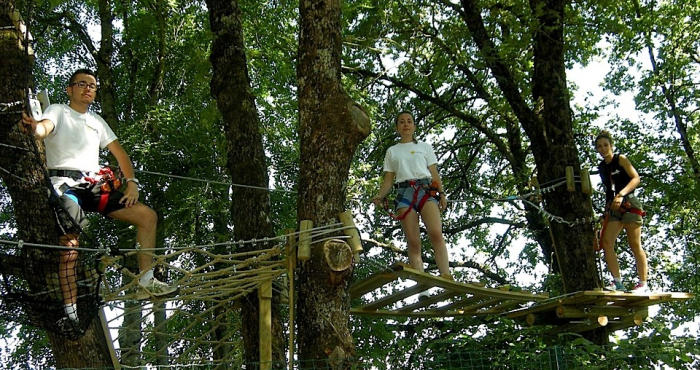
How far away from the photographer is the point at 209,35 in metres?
6.22

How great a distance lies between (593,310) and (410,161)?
2057 mm

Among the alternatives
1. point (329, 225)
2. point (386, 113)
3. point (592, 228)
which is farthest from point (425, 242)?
point (329, 225)

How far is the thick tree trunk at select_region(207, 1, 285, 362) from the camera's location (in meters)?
5.71

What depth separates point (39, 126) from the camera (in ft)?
13.5

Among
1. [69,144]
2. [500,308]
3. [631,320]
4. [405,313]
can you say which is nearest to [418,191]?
[405,313]

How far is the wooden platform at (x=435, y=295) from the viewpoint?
4.89 meters

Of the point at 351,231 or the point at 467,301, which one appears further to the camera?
the point at 467,301

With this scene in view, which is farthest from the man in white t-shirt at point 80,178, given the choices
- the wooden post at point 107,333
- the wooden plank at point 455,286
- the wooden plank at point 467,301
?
the wooden plank at point 467,301

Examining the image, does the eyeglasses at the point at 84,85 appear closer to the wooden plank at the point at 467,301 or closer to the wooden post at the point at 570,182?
the wooden plank at the point at 467,301

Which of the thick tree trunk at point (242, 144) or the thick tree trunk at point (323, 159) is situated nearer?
Result: the thick tree trunk at point (323, 159)

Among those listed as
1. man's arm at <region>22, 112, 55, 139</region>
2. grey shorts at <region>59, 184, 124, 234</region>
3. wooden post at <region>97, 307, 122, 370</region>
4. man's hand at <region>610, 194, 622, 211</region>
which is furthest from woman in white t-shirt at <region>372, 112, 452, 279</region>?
A: man's arm at <region>22, 112, 55, 139</region>

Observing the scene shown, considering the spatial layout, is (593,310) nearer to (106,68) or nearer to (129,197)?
(129,197)

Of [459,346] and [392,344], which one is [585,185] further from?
[392,344]

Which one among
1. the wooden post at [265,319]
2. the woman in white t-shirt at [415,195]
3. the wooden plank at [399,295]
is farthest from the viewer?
the woman in white t-shirt at [415,195]
